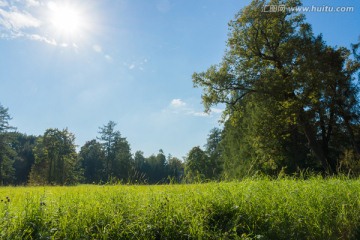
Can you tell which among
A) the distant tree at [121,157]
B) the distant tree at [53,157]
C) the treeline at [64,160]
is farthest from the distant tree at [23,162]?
the distant tree at [53,157]

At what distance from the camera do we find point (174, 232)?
561 centimetres

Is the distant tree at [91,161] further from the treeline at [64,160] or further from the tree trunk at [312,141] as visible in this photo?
the tree trunk at [312,141]

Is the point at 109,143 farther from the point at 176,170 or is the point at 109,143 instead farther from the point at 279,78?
the point at 279,78

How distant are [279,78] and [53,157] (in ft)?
168

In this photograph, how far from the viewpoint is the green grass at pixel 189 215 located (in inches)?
207

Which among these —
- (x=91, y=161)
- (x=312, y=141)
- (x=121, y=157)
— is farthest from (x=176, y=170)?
(x=312, y=141)

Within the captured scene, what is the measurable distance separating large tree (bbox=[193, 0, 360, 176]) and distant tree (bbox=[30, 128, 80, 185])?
45.1m

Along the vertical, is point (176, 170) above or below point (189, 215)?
above

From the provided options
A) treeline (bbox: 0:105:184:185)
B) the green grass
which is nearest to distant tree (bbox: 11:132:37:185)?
treeline (bbox: 0:105:184:185)

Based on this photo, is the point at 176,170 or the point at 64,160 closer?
the point at 64,160

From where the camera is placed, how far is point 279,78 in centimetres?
2297

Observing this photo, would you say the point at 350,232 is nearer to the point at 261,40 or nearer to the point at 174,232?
the point at 174,232

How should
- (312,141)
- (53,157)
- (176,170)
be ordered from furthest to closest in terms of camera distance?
(176,170) → (53,157) → (312,141)

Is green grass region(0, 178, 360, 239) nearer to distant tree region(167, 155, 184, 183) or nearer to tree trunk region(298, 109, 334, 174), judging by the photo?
distant tree region(167, 155, 184, 183)
